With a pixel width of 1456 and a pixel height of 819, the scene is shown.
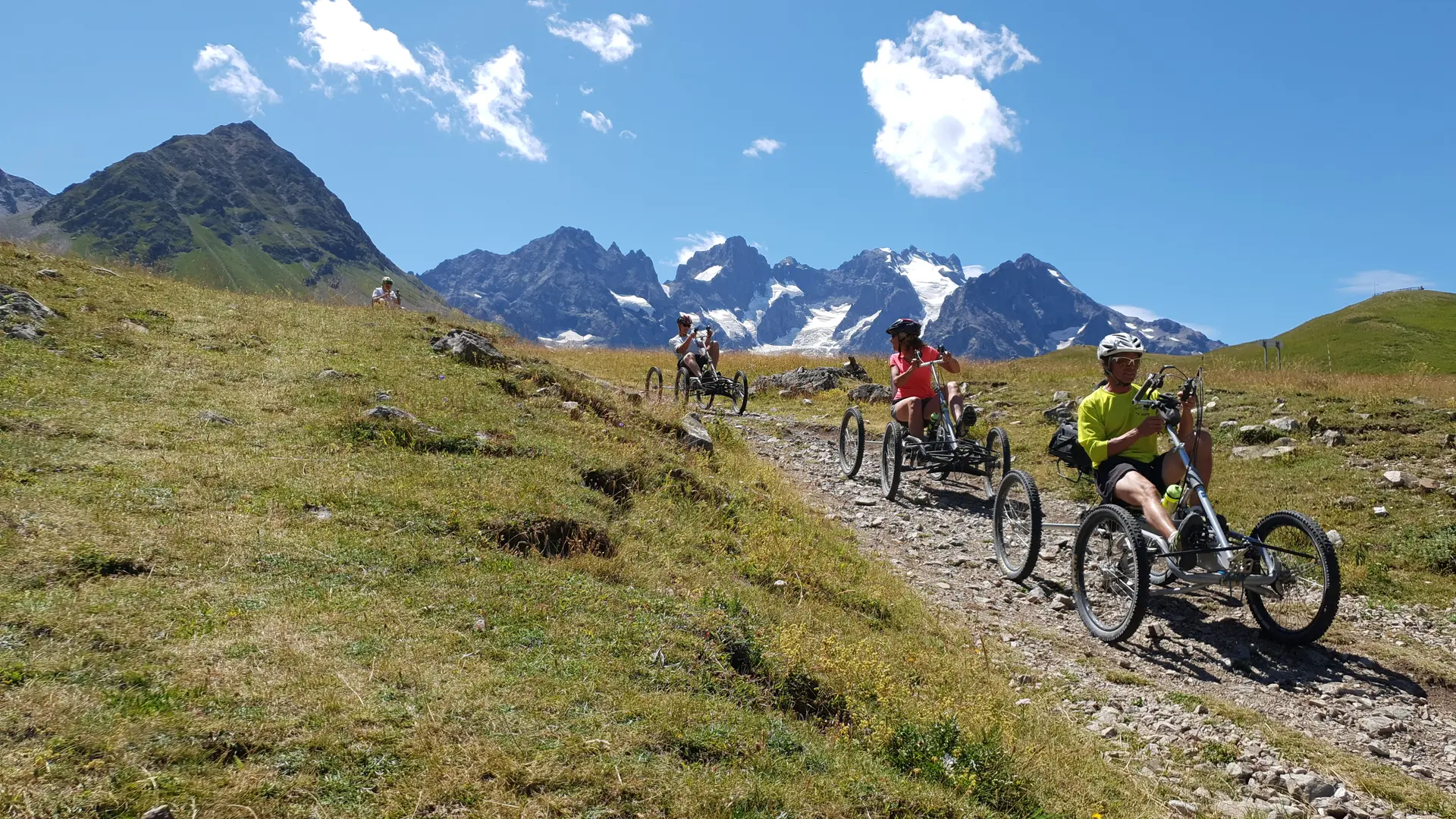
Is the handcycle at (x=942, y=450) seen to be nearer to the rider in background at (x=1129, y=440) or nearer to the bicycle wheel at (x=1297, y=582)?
the rider in background at (x=1129, y=440)

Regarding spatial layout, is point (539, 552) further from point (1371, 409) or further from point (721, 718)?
point (1371, 409)

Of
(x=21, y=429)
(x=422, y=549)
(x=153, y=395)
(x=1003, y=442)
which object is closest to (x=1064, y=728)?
(x=422, y=549)

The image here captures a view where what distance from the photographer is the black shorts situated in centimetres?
729

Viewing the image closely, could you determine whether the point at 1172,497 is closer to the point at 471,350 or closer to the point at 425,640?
the point at 425,640

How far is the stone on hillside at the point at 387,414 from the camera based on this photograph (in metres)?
8.89

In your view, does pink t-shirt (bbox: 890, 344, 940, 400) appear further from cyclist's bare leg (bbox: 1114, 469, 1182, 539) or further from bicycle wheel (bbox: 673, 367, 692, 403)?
bicycle wheel (bbox: 673, 367, 692, 403)

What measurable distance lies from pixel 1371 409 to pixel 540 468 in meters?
14.8

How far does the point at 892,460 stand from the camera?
12.4 metres

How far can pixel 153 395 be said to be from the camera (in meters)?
8.89

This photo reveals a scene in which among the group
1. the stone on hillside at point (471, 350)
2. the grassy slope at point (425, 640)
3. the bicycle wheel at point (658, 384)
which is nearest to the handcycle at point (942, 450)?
the grassy slope at point (425, 640)

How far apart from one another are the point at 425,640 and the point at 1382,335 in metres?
142

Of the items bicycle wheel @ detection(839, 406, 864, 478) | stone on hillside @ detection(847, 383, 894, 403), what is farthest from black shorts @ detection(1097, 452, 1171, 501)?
stone on hillside @ detection(847, 383, 894, 403)

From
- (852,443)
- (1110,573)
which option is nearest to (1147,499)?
(1110,573)

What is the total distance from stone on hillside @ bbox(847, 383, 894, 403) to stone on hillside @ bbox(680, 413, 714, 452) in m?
8.74
